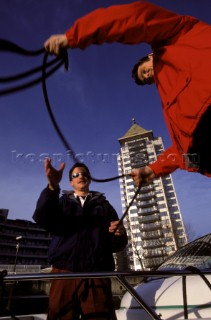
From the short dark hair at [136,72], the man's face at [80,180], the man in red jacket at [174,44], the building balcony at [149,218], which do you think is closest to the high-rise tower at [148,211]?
the building balcony at [149,218]

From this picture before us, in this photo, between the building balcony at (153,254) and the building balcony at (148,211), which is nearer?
the building balcony at (153,254)

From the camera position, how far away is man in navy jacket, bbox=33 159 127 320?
2334 millimetres

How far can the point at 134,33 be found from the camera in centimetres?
169

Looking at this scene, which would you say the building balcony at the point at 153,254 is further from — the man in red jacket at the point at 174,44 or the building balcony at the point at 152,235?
the man in red jacket at the point at 174,44

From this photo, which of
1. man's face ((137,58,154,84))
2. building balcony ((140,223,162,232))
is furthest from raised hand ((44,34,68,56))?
building balcony ((140,223,162,232))

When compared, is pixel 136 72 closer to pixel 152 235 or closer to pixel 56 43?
pixel 56 43

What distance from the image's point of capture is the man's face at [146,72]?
7.13 feet

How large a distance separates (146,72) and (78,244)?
72.4 inches

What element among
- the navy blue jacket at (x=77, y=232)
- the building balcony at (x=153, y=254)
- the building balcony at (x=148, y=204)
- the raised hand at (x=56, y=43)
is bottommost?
the navy blue jacket at (x=77, y=232)

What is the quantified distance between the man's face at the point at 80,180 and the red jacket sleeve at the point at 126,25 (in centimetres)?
177

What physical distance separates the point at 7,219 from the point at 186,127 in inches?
3278

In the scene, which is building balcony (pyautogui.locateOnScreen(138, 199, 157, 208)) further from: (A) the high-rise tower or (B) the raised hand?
(B) the raised hand

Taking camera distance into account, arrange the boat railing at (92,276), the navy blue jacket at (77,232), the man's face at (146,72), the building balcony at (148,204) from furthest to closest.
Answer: the building balcony at (148,204), the navy blue jacket at (77,232), the man's face at (146,72), the boat railing at (92,276)

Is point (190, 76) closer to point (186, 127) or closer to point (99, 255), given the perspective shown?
point (186, 127)
